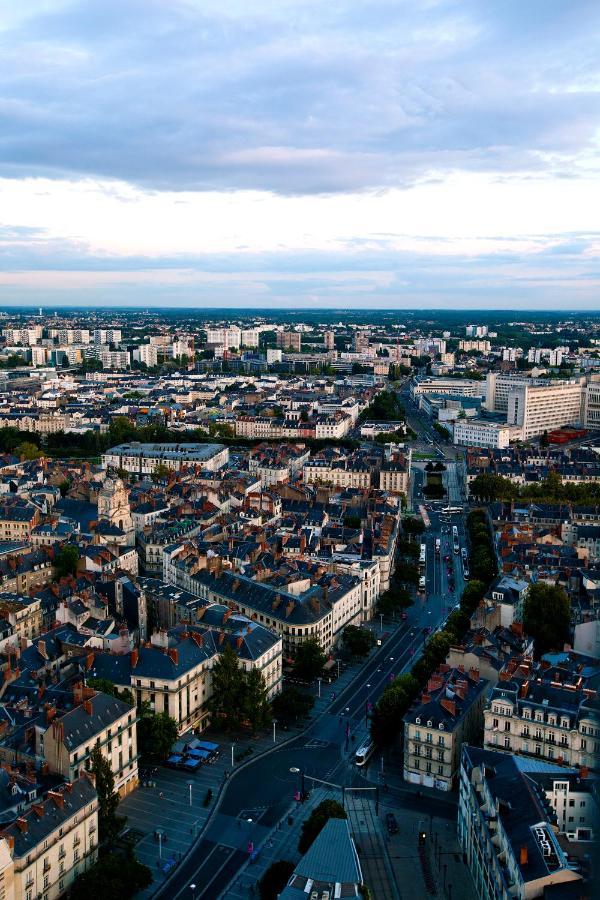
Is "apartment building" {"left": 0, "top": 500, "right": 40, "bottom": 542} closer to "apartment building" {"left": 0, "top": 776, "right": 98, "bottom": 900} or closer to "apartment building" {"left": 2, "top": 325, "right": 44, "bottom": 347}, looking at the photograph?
"apartment building" {"left": 0, "top": 776, "right": 98, "bottom": 900}

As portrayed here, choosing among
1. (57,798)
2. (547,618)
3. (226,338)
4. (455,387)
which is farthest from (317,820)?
(226,338)

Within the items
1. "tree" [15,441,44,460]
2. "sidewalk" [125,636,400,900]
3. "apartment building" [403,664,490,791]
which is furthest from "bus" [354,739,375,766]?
"tree" [15,441,44,460]

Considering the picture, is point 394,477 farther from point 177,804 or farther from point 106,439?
point 177,804

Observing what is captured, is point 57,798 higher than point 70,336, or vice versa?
point 70,336

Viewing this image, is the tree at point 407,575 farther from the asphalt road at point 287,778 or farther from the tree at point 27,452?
the tree at point 27,452

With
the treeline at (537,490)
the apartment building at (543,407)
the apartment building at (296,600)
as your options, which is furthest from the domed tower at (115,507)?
the apartment building at (543,407)
